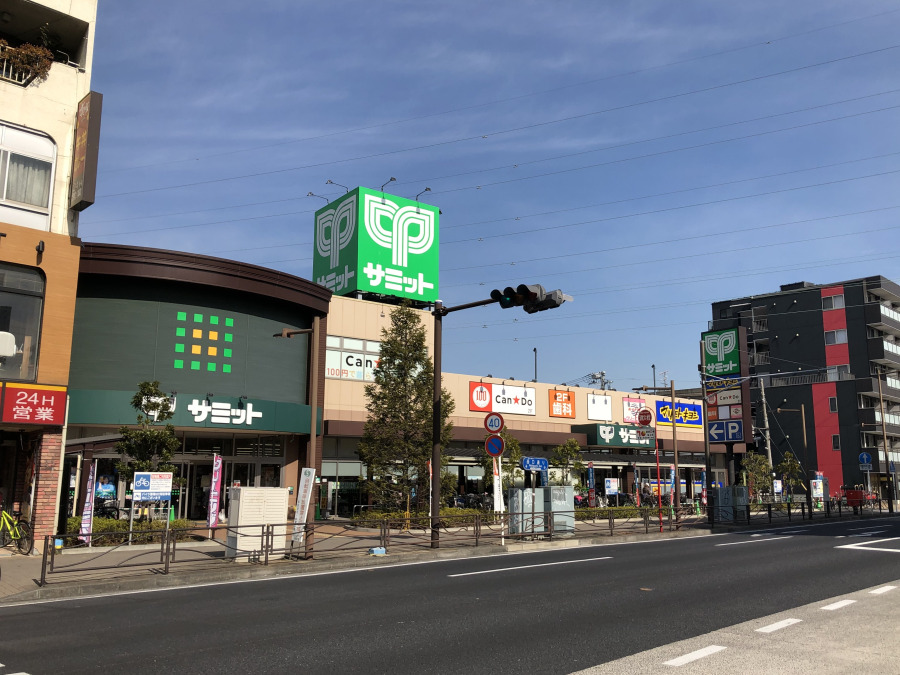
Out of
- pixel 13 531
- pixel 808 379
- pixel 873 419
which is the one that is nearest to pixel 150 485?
pixel 13 531

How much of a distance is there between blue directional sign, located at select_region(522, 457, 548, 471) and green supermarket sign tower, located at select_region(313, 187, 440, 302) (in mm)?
12791

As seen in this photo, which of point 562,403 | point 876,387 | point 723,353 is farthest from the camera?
point 876,387

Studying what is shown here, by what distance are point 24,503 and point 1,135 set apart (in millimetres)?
10572

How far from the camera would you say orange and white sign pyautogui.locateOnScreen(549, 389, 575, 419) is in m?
43.2

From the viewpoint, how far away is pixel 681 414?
2010 inches

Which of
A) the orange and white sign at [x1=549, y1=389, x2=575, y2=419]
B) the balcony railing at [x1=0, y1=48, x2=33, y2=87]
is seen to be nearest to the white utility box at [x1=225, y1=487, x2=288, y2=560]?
the balcony railing at [x1=0, y1=48, x2=33, y2=87]

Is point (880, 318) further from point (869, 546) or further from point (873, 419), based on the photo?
point (869, 546)

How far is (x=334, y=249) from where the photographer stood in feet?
147

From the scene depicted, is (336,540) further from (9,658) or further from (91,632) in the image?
(9,658)

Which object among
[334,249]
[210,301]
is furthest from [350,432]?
[334,249]

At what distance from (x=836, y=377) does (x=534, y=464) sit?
5778 centimetres

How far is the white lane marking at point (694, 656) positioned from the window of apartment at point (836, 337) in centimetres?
8188

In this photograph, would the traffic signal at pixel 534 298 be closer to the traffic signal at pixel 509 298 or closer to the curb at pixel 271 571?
the traffic signal at pixel 509 298

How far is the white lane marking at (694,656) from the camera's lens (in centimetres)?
758
